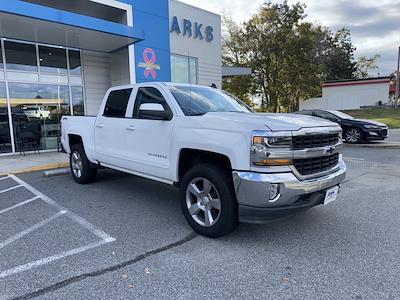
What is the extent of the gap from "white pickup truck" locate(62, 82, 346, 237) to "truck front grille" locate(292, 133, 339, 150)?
1 centimetres

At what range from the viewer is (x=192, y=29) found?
17.5 metres

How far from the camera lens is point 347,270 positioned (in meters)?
3.34

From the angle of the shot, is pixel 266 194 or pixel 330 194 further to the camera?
pixel 330 194

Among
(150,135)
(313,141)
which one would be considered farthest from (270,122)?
(150,135)

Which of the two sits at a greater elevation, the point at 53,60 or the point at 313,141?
the point at 53,60

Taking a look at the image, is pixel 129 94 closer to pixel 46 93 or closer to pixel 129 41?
pixel 129 41

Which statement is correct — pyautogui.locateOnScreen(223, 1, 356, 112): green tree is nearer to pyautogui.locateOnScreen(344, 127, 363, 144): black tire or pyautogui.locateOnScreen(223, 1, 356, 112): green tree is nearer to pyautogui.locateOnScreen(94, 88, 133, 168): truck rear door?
pyautogui.locateOnScreen(344, 127, 363, 144): black tire

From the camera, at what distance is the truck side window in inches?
196

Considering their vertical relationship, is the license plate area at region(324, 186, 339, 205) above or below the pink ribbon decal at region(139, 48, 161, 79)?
below

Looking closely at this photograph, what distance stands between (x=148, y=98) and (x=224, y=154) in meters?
1.99

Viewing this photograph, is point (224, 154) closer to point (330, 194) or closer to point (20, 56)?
point (330, 194)

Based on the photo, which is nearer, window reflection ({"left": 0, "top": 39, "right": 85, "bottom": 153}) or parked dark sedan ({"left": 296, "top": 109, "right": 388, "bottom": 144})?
window reflection ({"left": 0, "top": 39, "right": 85, "bottom": 153})

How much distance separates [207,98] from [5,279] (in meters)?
3.51

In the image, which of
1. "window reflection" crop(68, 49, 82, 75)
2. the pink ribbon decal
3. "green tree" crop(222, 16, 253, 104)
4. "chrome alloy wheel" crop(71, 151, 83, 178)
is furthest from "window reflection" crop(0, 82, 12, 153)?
"green tree" crop(222, 16, 253, 104)
